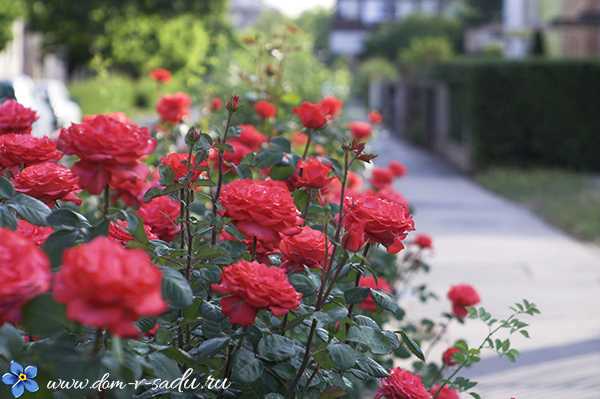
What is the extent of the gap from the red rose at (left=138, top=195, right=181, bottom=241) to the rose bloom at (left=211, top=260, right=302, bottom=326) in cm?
75

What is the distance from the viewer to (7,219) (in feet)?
7.63

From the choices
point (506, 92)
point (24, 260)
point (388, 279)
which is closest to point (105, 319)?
point (24, 260)

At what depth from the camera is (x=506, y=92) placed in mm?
19234

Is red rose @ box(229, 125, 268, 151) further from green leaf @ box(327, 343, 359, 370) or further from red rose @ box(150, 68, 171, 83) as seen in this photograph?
red rose @ box(150, 68, 171, 83)

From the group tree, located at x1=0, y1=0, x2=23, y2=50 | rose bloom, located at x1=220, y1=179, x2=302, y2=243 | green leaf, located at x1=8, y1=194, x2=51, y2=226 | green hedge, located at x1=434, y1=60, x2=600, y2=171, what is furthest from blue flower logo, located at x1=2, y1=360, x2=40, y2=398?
tree, located at x1=0, y1=0, x2=23, y2=50

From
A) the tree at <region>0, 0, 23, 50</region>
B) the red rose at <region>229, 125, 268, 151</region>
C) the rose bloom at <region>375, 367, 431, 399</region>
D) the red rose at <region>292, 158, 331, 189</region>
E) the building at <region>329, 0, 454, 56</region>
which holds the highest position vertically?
the red rose at <region>292, 158, 331, 189</region>

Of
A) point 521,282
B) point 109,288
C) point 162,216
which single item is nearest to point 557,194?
point 521,282

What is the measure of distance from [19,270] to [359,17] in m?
85.9

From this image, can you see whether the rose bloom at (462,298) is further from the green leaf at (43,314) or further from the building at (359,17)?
the building at (359,17)

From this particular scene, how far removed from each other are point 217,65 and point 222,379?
7.67 m

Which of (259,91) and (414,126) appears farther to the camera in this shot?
(414,126)

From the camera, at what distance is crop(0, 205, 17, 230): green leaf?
7.59 feet

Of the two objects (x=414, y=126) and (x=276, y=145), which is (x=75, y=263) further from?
(x=414, y=126)

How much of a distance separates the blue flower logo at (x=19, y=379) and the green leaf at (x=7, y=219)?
41 centimetres
